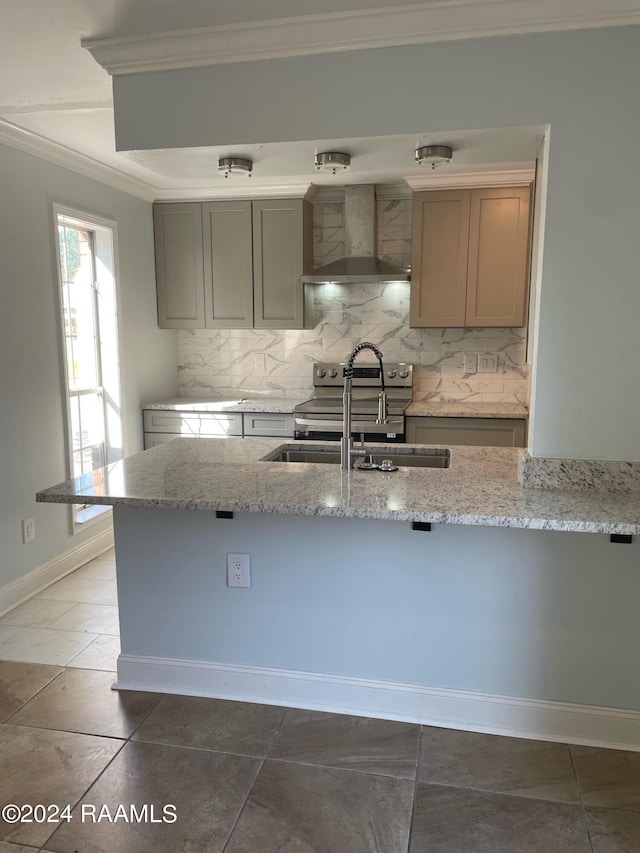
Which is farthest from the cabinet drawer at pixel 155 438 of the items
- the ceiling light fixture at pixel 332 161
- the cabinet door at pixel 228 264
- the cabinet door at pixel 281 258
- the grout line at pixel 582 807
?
the grout line at pixel 582 807

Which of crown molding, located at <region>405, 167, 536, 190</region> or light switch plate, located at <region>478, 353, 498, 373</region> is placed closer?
crown molding, located at <region>405, 167, 536, 190</region>

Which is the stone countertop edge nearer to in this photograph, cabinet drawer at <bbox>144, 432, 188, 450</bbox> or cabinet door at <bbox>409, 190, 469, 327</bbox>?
cabinet drawer at <bbox>144, 432, 188, 450</bbox>

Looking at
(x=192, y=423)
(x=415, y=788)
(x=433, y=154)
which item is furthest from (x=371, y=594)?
(x=192, y=423)

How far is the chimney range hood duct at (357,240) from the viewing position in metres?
4.25

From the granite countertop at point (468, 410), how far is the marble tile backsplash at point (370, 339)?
0.82 ft

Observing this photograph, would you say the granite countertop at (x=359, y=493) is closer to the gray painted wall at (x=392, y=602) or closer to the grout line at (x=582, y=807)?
the gray painted wall at (x=392, y=602)

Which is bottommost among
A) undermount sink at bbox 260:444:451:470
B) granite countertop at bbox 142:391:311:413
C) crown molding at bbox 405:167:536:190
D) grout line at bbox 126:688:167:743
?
grout line at bbox 126:688:167:743

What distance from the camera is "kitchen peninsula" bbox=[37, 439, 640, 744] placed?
2152 millimetres

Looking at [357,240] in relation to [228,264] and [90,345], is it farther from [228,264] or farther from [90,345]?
[90,345]

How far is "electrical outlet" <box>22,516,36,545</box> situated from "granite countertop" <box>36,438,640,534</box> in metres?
→ 1.11

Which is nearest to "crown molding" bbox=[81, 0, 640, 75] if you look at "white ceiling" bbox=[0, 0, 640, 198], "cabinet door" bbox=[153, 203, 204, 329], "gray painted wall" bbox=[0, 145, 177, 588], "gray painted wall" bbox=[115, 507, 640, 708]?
"white ceiling" bbox=[0, 0, 640, 198]

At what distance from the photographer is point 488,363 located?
177 inches

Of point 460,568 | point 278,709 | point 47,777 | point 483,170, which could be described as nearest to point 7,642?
point 47,777

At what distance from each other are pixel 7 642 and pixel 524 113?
3.11 metres
